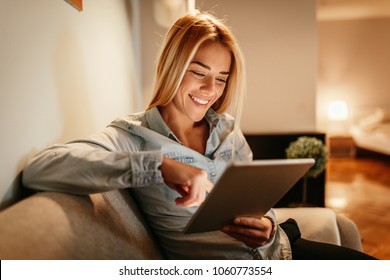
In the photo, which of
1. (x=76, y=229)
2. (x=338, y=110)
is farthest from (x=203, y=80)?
(x=338, y=110)

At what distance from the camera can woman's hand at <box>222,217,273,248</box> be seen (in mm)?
823

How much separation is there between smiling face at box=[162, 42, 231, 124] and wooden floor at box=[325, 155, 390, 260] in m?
1.51

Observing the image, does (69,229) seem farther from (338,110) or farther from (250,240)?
(338,110)

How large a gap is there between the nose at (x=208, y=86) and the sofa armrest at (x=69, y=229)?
13.3 inches

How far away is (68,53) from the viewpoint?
1.04 m

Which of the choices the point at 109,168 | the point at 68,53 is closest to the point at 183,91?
the point at 68,53

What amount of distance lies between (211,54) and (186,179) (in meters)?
0.44

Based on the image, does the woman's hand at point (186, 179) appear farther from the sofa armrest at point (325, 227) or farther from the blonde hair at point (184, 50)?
the sofa armrest at point (325, 227)

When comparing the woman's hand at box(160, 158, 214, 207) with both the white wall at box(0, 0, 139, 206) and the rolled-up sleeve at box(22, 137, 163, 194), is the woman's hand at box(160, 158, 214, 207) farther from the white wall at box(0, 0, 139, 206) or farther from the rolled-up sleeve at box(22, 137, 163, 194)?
the white wall at box(0, 0, 139, 206)

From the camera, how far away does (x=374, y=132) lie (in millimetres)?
5242

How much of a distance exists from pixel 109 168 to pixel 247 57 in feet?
8.16

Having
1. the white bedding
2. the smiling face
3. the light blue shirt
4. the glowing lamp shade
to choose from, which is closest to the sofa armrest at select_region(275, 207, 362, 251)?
the light blue shirt

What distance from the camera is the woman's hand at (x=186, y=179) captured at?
2.07 ft
